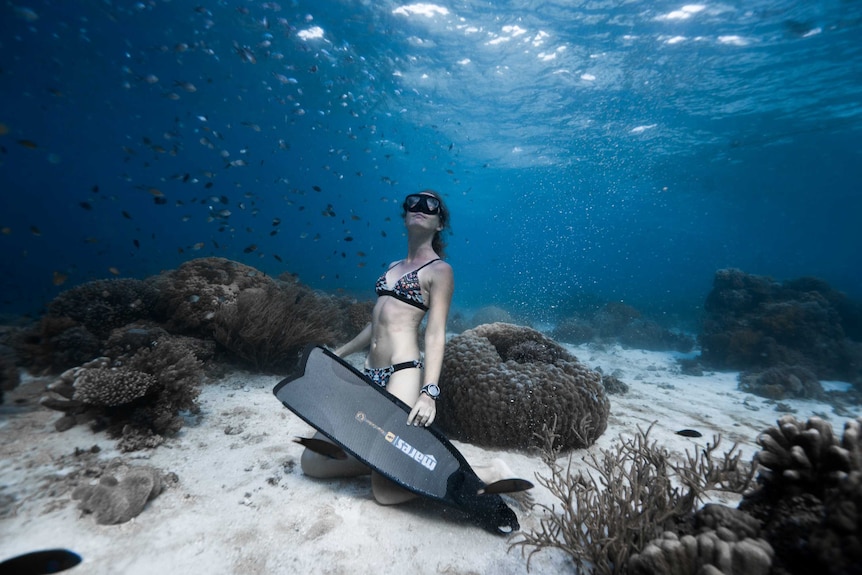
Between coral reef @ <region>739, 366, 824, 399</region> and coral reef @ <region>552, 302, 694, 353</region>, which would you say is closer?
coral reef @ <region>739, 366, 824, 399</region>

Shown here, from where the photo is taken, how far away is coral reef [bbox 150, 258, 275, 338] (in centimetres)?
627

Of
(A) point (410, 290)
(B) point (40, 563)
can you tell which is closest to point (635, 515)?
(A) point (410, 290)

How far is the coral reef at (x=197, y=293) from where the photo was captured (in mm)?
6270

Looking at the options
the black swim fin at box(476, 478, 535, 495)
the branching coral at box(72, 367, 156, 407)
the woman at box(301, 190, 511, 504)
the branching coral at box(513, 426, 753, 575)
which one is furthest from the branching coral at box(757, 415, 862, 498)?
the branching coral at box(72, 367, 156, 407)

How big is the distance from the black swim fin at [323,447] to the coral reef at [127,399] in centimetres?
211

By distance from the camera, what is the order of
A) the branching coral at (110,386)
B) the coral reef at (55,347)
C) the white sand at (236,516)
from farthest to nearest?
the coral reef at (55,347) → the branching coral at (110,386) → the white sand at (236,516)

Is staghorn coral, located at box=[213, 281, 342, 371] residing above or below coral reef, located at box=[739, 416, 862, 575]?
below

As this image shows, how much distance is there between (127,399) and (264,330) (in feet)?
8.14

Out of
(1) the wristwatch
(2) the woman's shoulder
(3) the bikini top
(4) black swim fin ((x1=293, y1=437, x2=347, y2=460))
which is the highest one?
(2) the woman's shoulder

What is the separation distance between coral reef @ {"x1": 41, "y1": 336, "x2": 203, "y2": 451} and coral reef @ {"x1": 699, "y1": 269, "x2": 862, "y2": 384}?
17.7m

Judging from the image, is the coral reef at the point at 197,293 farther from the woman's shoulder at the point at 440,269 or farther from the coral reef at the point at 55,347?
the woman's shoulder at the point at 440,269

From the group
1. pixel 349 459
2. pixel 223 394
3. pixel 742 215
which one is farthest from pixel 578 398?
pixel 742 215

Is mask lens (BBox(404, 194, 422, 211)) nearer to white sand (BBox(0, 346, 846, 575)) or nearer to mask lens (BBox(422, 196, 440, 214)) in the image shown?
mask lens (BBox(422, 196, 440, 214))

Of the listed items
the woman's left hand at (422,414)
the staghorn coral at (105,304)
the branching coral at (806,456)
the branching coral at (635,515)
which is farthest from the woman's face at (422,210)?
the staghorn coral at (105,304)
